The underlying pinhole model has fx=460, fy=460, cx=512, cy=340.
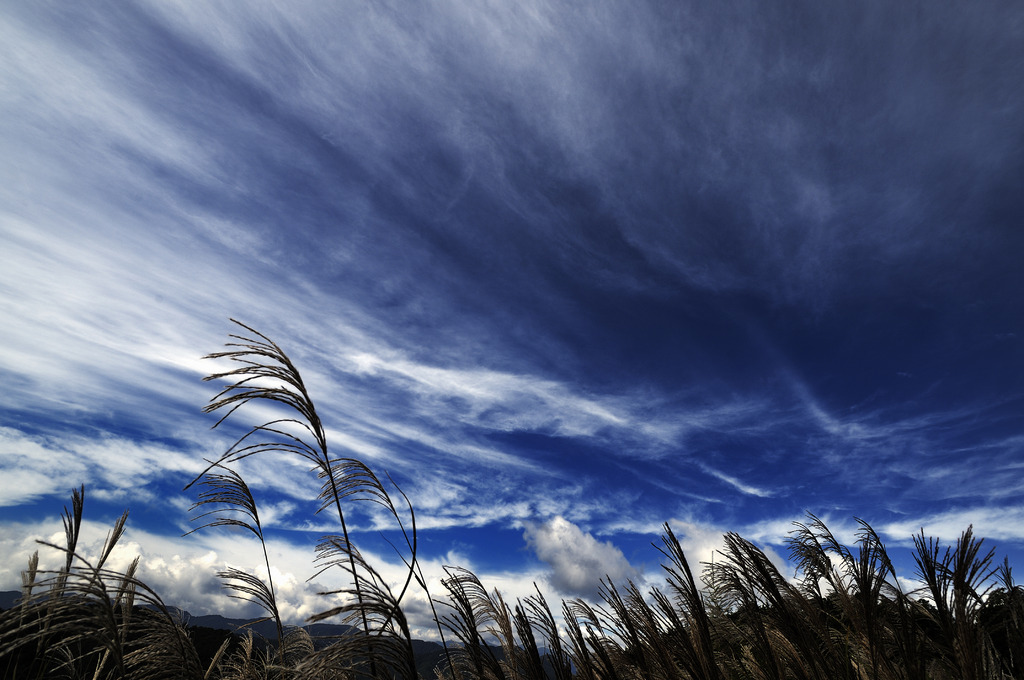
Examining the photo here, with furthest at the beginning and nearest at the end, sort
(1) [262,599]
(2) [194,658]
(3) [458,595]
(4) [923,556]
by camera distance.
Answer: (1) [262,599], (4) [923,556], (2) [194,658], (3) [458,595]

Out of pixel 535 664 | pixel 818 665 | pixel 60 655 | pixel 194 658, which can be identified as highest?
pixel 818 665

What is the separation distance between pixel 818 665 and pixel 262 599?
5.81 meters

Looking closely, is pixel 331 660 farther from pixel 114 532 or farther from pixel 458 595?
pixel 114 532

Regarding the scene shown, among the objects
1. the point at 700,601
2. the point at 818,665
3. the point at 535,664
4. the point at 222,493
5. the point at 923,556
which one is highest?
the point at 923,556

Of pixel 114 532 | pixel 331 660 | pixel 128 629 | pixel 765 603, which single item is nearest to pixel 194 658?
pixel 128 629

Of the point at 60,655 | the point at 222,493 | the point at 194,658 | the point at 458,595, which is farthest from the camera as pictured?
the point at 60,655

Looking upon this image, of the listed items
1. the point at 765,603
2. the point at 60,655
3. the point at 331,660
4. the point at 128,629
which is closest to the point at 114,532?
the point at 128,629

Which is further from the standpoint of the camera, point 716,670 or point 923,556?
point 923,556

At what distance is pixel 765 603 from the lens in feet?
14.4

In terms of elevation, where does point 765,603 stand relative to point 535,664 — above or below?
above

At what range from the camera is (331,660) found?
7.93 ft

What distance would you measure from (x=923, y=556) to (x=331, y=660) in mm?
5657

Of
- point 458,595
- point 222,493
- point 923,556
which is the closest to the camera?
point 458,595

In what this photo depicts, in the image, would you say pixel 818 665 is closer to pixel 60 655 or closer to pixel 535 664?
pixel 535 664
